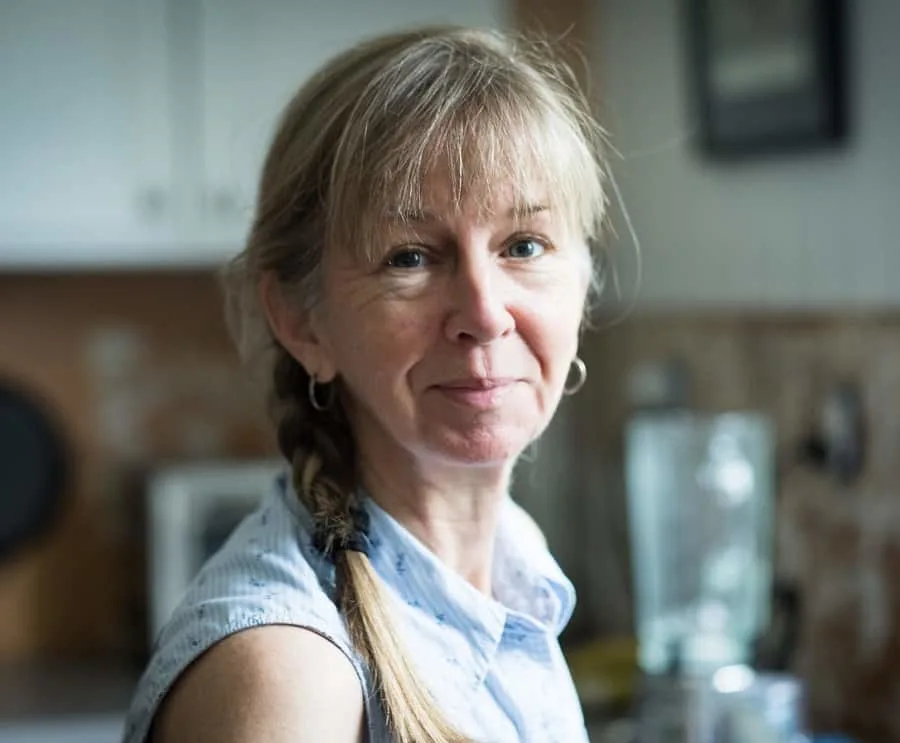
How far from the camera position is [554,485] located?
3.01 meters

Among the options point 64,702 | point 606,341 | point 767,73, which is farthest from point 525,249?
point 606,341

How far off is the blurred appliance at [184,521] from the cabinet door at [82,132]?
419mm

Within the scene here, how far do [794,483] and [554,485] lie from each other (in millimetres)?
872

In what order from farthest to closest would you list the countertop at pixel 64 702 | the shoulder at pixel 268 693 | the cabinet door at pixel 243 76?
the cabinet door at pixel 243 76, the countertop at pixel 64 702, the shoulder at pixel 268 693

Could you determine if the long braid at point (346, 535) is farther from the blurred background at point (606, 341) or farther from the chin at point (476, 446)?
the blurred background at point (606, 341)

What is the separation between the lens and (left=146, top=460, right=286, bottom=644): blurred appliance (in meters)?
2.62

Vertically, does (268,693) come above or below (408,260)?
below

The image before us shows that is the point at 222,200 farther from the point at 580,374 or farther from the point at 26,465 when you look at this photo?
the point at 580,374

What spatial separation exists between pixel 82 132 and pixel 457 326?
1.73 metres

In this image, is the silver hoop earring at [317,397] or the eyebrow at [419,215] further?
the silver hoop earring at [317,397]

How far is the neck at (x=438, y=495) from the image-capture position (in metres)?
1.02

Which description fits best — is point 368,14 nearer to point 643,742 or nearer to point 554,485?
point 554,485

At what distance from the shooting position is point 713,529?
2.21 metres

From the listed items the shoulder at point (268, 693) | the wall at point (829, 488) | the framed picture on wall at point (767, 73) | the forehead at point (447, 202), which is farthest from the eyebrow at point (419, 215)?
the framed picture on wall at point (767, 73)
